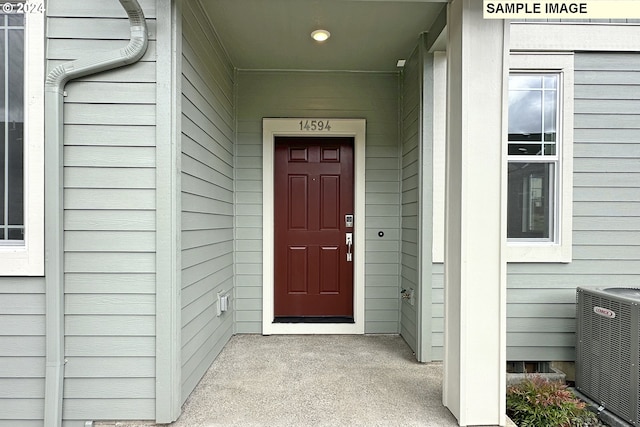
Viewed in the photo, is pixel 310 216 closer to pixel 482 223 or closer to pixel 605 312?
pixel 482 223

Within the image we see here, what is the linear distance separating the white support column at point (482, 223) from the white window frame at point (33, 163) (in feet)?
7.75

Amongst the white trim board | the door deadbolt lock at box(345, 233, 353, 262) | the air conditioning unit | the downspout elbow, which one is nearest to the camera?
the downspout elbow

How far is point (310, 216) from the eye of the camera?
3723 mm

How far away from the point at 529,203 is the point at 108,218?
3.09 m

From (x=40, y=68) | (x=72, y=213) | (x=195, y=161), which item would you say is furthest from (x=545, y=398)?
(x=40, y=68)

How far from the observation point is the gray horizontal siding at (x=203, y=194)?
2273mm

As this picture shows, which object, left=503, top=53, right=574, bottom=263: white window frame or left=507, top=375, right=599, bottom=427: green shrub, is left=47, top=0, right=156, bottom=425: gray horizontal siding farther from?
left=503, top=53, right=574, bottom=263: white window frame

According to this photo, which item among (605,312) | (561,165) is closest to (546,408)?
(605,312)

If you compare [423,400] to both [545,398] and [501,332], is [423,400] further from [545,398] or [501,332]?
[545,398]

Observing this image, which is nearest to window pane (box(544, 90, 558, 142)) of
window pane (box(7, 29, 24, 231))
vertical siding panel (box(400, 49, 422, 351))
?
vertical siding panel (box(400, 49, 422, 351))

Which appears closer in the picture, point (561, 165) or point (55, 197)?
point (55, 197)

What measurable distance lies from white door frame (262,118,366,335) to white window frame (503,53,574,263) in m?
1.35
